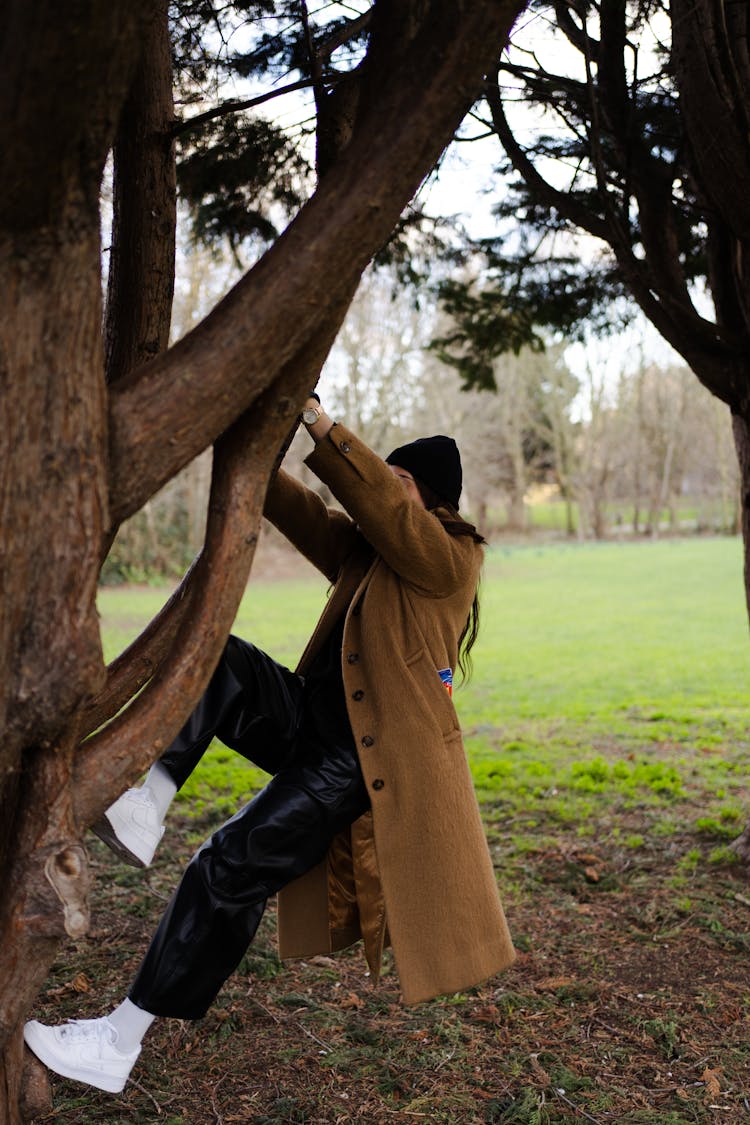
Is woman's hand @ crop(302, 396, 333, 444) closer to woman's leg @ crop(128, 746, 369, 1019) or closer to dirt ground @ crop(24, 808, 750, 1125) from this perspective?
woman's leg @ crop(128, 746, 369, 1019)

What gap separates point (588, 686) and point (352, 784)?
8.21 m

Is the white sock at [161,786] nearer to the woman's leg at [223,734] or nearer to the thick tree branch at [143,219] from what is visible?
the woman's leg at [223,734]

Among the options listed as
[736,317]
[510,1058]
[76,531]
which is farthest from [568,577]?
[76,531]

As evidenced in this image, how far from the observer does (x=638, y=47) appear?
5.02m

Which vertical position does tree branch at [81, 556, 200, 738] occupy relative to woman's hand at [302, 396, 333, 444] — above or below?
below

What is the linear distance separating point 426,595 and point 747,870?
3036 mm

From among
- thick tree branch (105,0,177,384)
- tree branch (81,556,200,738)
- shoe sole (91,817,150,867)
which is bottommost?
shoe sole (91,817,150,867)

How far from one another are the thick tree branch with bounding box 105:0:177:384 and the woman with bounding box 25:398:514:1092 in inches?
25.4

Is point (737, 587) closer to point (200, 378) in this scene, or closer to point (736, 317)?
point (736, 317)

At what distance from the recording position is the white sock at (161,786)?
113 inches

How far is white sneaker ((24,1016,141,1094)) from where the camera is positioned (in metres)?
2.60

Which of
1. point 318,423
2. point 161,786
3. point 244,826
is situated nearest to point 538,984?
point 244,826

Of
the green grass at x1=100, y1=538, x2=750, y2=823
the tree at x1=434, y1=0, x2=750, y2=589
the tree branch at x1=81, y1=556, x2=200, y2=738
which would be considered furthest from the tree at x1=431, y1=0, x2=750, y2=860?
the tree branch at x1=81, y1=556, x2=200, y2=738

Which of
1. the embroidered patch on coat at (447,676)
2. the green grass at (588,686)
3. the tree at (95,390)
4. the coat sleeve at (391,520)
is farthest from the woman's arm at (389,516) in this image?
the green grass at (588,686)
